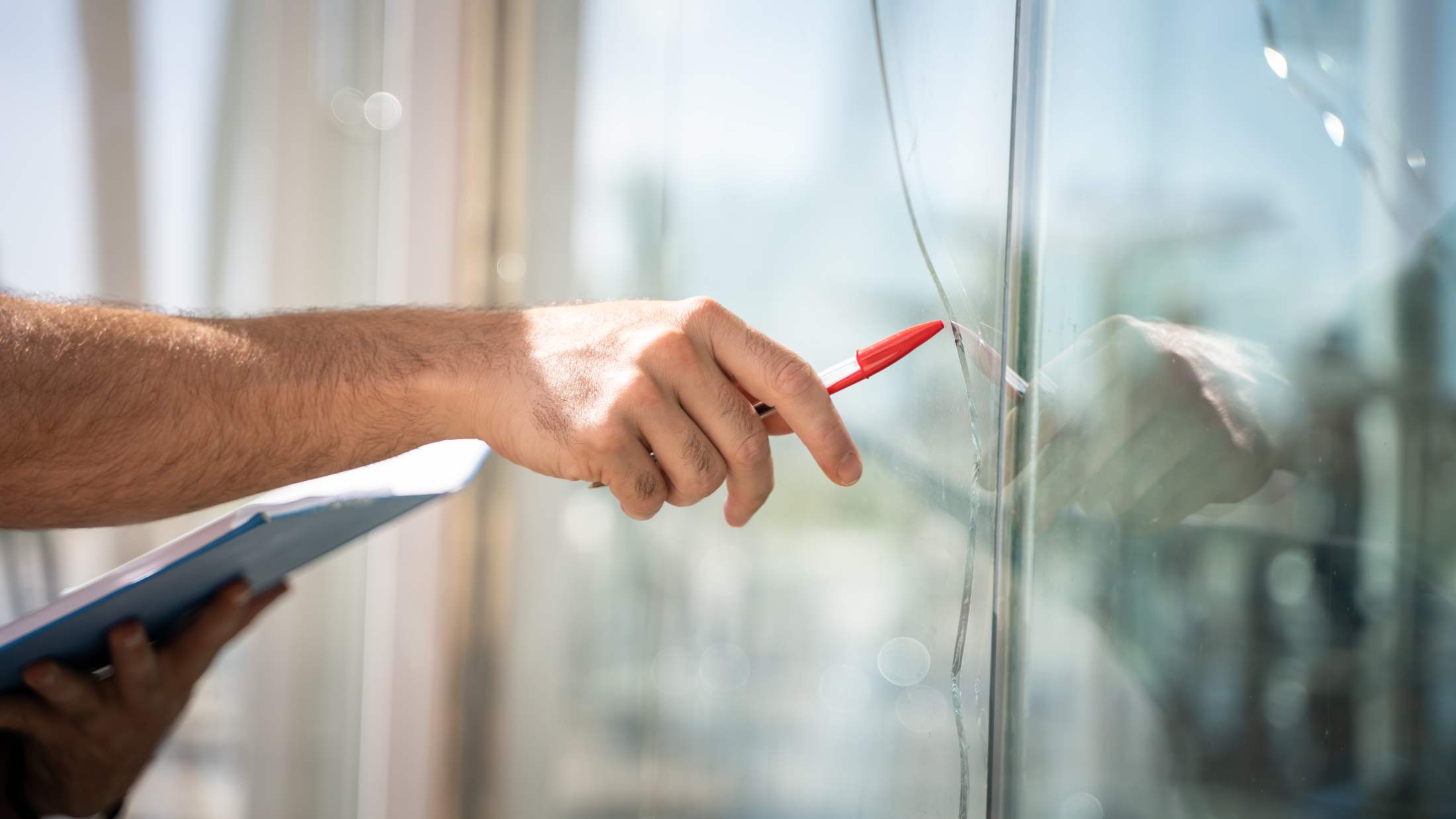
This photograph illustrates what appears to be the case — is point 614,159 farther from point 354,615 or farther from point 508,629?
point 354,615

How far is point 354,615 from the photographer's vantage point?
1.37 meters

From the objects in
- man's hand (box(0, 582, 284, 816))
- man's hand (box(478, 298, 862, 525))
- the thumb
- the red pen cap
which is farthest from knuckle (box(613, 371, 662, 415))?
the thumb

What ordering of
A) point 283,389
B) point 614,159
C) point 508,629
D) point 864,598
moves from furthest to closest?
point 508,629, point 614,159, point 864,598, point 283,389

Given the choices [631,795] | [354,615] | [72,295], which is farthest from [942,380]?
[354,615]

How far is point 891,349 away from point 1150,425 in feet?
0.41

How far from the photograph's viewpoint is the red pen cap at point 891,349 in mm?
434

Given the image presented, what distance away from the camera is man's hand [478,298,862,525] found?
430mm

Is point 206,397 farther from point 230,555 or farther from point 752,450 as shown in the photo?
point 752,450

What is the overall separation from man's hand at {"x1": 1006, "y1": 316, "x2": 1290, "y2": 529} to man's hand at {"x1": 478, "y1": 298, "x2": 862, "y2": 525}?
0.34 ft

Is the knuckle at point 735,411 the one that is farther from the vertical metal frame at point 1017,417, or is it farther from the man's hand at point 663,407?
the vertical metal frame at point 1017,417

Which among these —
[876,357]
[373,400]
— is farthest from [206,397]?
[876,357]

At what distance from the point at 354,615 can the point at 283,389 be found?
38.0 inches

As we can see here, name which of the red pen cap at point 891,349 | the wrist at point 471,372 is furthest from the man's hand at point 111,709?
the red pen cap at point 891,349

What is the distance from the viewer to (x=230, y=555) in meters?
0.47
